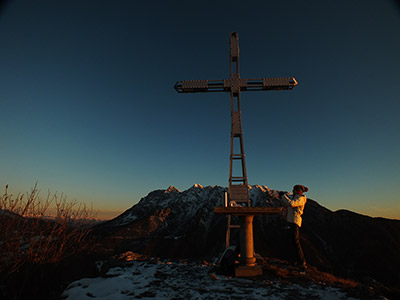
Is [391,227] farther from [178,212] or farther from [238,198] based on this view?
[238,198]

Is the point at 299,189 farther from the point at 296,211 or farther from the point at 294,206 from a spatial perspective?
the point at 296,211

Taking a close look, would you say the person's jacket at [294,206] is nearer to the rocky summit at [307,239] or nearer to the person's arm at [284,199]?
the person's arm at [284,199]

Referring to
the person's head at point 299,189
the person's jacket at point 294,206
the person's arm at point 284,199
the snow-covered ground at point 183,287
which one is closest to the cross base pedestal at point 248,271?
the snow-covered ground at point 183,287

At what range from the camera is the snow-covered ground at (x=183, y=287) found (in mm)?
5746

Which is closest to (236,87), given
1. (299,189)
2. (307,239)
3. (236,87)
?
(236,87)

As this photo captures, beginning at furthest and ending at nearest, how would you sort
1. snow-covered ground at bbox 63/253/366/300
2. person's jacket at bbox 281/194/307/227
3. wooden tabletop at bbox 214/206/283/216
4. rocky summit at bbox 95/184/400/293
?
rocky summit at bbox 95/184/400/293 → person's jacket at bbox 281/194/307/227 → wooden tabletop at bbox 214/206/283/216 → snow-covered ground at bbox 63/253/366/300

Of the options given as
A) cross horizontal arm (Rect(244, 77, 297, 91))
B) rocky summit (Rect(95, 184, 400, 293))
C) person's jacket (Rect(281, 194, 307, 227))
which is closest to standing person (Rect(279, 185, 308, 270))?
person's jacket (Rect(281, 194, 307, 227))

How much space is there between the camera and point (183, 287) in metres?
6.58

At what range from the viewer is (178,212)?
18500 cm

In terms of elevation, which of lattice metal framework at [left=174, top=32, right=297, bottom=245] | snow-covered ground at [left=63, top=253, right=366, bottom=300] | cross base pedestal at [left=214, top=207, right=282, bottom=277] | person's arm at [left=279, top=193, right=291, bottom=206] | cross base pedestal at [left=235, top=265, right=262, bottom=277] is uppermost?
lattice metal framework at [left=174, top=32, right=297, bottom=245]

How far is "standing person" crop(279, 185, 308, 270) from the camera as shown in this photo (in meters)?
8.46

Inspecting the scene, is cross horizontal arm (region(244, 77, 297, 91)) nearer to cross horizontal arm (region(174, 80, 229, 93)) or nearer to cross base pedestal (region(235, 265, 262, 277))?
cross horizontal arm (region(174, 80, 229, 93))

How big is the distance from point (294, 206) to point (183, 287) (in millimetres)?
5279

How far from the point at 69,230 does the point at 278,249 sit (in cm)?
13402
